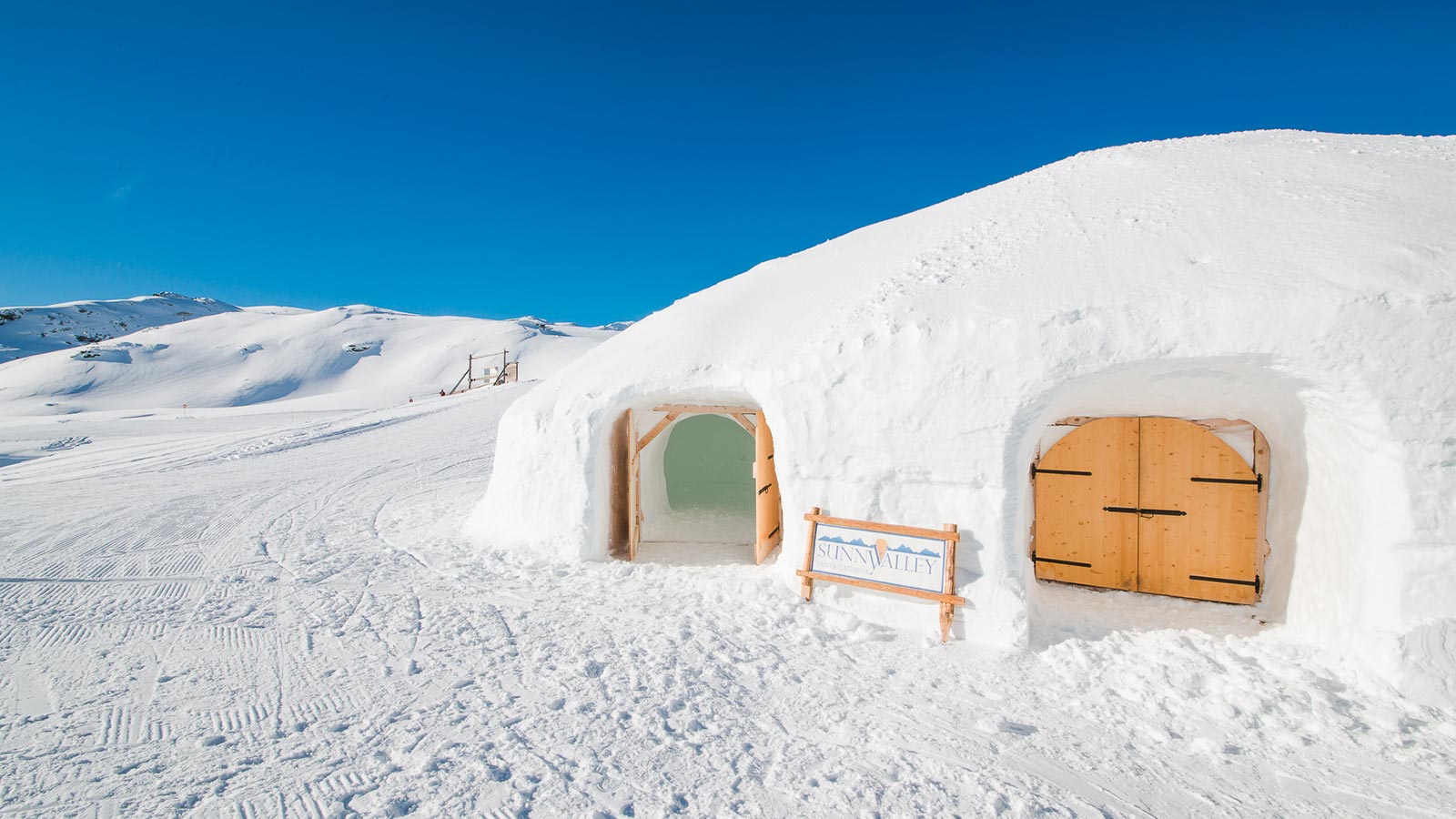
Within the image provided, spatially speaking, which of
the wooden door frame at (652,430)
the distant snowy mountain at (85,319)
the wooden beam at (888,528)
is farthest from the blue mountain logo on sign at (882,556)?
the distant snowy mountain at (85,319)

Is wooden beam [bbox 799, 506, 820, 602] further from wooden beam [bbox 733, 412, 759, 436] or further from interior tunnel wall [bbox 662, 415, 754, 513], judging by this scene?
interior tunnel wall [bbox 662, 415, 754, 513]

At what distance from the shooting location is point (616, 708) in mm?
4215

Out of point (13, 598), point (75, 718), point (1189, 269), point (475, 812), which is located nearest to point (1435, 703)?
point (1189, 269)

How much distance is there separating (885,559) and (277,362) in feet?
182

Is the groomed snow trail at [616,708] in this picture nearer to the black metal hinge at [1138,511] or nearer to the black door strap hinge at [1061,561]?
the black door strap hinge at [1061,561]

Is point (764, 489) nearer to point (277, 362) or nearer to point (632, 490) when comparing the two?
point (632, 490)

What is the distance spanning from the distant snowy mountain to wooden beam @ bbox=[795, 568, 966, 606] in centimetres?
7472

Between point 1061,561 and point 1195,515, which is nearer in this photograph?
point 1195,515

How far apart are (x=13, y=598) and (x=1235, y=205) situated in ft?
41.3

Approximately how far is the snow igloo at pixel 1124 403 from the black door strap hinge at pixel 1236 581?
0.03 meters

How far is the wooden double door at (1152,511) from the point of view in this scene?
611 centimetres

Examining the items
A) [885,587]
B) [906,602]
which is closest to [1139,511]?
[906,602]

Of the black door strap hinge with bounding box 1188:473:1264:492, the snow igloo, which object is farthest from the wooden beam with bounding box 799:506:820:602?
the black door strap hinge with bounding box 1188:473:1264:492

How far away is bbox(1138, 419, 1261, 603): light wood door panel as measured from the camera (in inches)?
240
